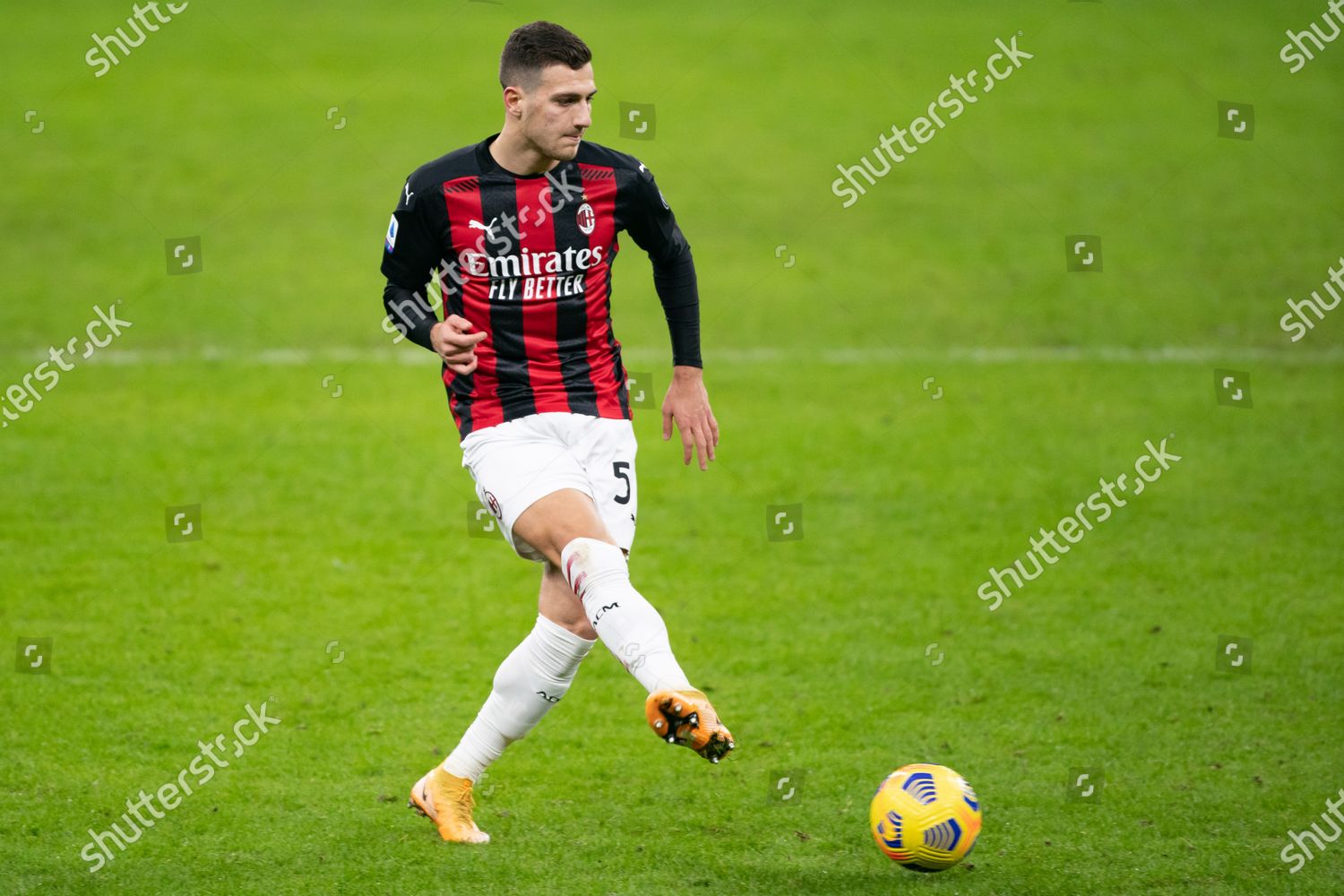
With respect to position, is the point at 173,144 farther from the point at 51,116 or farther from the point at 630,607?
the point at 630,607

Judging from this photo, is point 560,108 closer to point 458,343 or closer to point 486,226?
point 486,226

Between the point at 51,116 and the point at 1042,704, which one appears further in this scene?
the point at 51,116

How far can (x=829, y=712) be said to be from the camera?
25.6 ft

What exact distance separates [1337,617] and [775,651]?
11.4 ft

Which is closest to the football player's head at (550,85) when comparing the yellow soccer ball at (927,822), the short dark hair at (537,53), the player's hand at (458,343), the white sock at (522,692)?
the short dark hair at (537,53)

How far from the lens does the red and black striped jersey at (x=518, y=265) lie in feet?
20.0

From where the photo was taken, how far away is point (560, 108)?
19.2 feet

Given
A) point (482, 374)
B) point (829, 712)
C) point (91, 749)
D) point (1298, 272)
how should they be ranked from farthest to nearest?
point (1298, 272) → point (829, 712) → point (91, 749) → point (482, 374)

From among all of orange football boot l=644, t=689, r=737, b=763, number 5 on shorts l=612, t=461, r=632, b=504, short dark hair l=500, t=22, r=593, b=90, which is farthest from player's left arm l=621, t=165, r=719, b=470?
orange football boot l=644, t=689, r=737, b=763

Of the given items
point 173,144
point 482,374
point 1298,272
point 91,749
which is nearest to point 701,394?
point 482,374

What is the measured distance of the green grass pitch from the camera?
664 centimetres

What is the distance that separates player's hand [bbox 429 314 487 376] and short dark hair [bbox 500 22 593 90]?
968mm

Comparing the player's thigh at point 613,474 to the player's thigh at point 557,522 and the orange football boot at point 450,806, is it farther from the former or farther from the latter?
the orange football boot at point 450,806

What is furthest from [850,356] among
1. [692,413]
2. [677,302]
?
[692,413]
